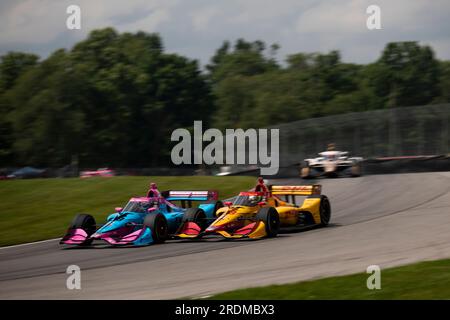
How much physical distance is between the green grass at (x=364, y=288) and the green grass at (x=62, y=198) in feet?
35.1

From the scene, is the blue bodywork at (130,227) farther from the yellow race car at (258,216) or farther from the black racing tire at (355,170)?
the black racing tire at (355,170)

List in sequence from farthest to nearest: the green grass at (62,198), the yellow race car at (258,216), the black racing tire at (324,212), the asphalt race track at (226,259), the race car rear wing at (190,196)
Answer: the green grass at (62,198) < the race car rear wing at (190,196) < the black racing tire at (324,212) < the yellow race car at (258,216) < the asphalt race track at (226,259)

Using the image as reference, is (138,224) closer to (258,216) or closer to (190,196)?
(258,216)

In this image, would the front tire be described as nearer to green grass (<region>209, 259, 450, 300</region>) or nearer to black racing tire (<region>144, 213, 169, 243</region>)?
black racing tire (<region>144, 213, 169, 243</region>)

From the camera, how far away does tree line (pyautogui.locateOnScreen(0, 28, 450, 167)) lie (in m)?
71.3

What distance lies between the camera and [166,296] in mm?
11367

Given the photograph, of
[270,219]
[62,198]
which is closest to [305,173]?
[62,198]

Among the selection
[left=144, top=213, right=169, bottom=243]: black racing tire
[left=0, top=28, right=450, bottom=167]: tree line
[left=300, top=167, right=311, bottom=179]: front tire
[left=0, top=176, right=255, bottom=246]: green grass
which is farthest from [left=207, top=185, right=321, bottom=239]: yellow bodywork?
[left=0, top=28, right=450, bottom=167]: tree line

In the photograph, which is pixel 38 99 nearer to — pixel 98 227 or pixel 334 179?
pixel 334 179

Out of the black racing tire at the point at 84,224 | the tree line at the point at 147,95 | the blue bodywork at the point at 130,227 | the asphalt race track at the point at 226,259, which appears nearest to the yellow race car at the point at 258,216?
the asphalt race track at the point at 226,259

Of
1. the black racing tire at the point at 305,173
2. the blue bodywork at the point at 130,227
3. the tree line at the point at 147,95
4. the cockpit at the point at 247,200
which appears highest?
the tree line at the point at 147,95

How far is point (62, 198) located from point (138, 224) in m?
9.72

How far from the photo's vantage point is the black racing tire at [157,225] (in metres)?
17.9

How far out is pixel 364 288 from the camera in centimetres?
1109
